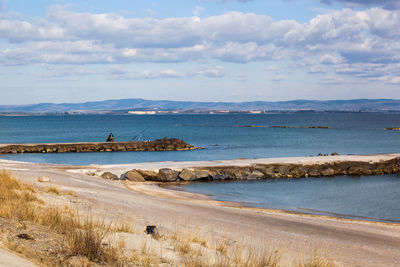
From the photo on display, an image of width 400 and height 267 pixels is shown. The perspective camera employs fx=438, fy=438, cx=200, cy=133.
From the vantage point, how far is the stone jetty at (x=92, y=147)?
61.2 metres

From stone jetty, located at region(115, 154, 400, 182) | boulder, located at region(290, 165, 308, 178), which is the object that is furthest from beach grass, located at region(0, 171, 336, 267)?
boulder, located at region(290, 165, 308, 178)

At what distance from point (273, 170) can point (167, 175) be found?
9.60 metres

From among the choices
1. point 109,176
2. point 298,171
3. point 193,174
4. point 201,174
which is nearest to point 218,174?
point 201,174

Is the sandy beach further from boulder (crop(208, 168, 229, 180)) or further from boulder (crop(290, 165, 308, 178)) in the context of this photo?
boulder (crop(290, 165, 308, 178))

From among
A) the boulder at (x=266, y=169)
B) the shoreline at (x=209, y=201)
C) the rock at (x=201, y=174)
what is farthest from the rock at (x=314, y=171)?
the shoreline at (x=209, y=201)

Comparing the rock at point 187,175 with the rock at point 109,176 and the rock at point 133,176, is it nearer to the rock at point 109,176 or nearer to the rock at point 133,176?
the rock at point 133,176

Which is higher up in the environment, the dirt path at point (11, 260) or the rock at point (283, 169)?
the dirt path at point (11, 260)

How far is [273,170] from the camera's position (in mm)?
36844

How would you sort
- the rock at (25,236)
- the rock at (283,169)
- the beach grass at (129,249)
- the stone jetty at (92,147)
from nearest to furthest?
the beach grass at (129,249)
the rock at (25,236)
the rock at (283,169)
the stone jetty at (92,147)

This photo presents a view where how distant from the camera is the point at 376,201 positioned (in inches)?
1021

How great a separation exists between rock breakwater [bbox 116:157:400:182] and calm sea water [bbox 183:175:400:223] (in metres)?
1.42

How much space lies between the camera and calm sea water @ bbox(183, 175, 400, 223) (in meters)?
23.0

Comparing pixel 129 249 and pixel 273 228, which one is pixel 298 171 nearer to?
pixel 273 228

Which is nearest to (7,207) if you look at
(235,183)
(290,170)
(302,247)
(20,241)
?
(20,241)
